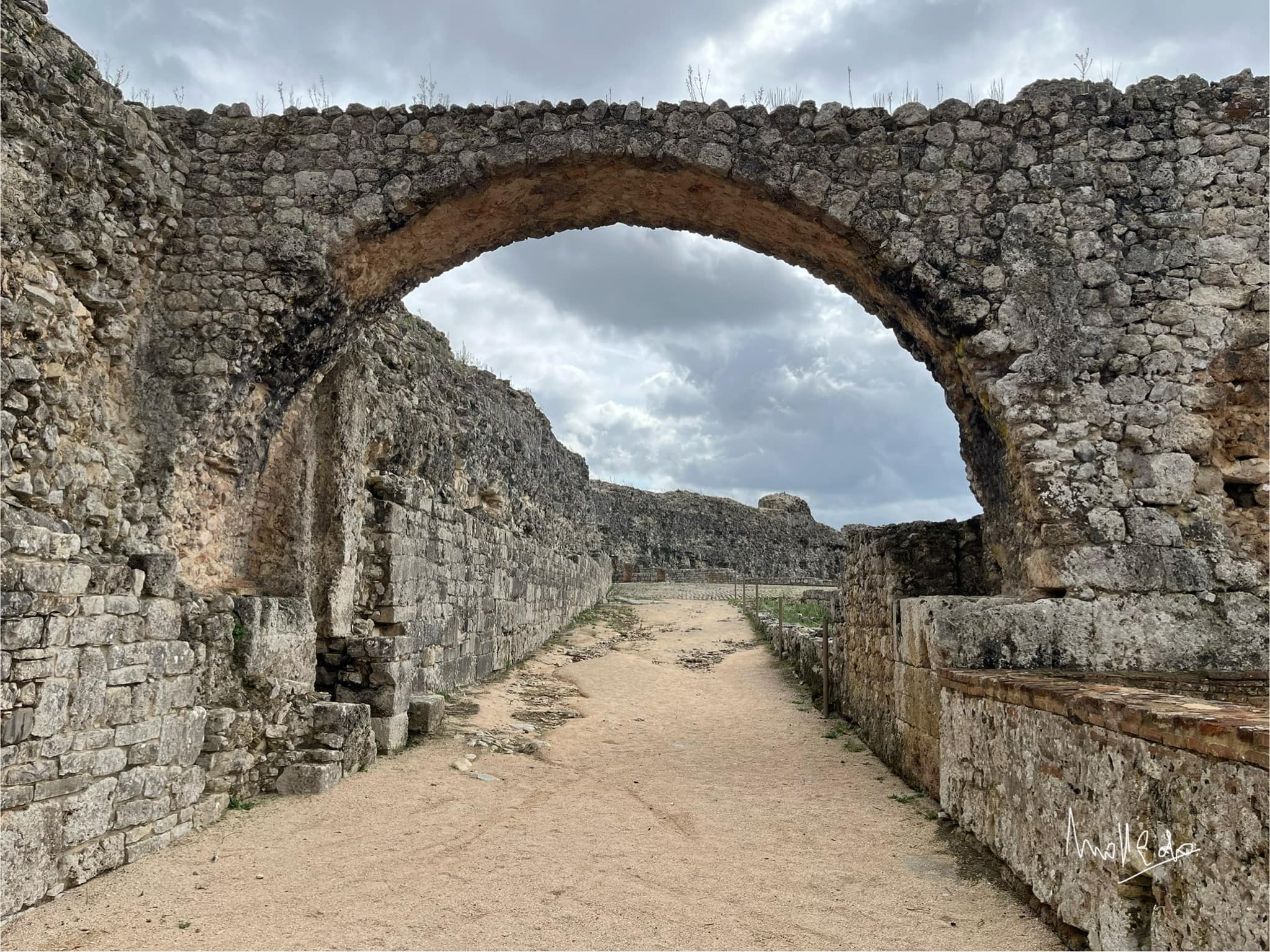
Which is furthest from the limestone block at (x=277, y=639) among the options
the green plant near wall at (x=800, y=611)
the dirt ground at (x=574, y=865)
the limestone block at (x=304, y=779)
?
the green plant near wall at (x=800, y=611)

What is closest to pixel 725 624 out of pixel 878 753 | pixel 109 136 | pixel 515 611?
pixel 515 611

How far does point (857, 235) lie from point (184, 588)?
194 inches

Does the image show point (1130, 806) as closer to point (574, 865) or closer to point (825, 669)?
point (574, 865)

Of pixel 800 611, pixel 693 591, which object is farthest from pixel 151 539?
pixel 693 591

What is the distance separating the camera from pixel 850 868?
416 cm

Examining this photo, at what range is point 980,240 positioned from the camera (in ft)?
18.6

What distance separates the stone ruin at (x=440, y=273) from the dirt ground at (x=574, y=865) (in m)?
0.34

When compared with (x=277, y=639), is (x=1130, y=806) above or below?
below

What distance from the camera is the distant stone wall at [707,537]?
3094 centimetres

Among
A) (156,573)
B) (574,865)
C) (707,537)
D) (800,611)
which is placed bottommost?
(574,865)

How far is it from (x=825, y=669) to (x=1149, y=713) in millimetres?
6551

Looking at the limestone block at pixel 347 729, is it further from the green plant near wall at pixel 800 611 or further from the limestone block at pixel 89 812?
the green plant near wall at pixel 800 611

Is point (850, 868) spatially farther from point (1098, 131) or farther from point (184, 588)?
point (1098, 131)

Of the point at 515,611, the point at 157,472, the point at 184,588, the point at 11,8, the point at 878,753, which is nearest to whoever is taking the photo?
the point at 11,8
